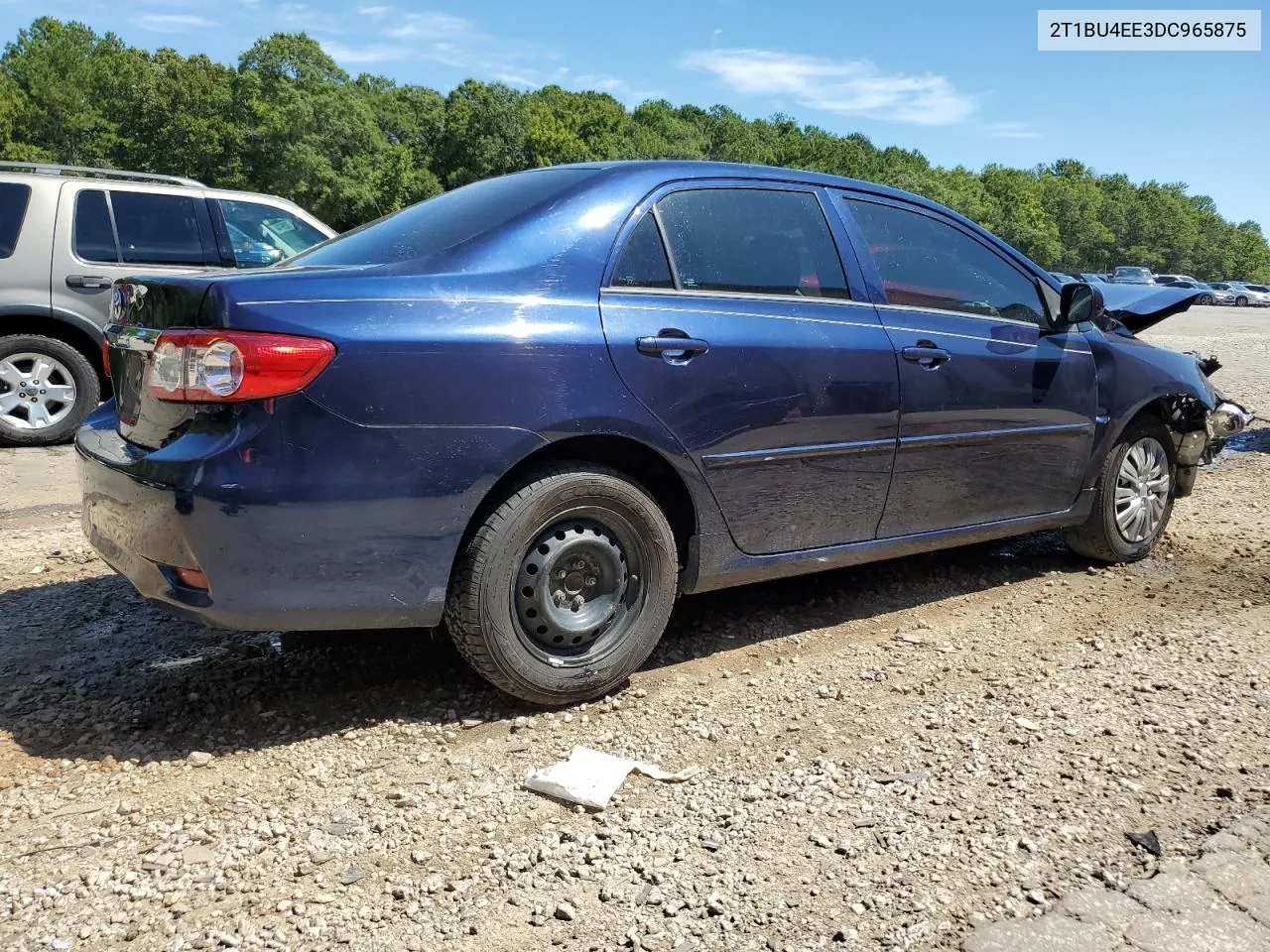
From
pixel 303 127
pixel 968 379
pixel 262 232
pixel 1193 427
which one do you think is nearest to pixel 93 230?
pixel 262 232

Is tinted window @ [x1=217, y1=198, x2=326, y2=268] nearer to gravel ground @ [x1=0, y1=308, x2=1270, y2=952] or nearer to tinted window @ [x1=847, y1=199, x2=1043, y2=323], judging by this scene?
gravel ground @ [x1=0, y1=308, x2=1270, y2=952]

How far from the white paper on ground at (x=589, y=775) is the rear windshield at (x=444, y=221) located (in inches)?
62.3

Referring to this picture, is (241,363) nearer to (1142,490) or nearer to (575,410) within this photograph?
(575,410)

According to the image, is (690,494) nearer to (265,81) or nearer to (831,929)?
(831,929)

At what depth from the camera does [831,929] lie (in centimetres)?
232

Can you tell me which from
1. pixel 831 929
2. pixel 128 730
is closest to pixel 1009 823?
pixel 831 929

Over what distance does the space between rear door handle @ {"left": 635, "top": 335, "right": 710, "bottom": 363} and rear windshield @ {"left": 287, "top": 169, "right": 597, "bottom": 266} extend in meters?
0.58

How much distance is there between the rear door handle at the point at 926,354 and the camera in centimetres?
405

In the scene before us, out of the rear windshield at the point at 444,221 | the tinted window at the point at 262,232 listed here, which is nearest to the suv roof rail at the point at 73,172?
the tinted window at the point at 262,232

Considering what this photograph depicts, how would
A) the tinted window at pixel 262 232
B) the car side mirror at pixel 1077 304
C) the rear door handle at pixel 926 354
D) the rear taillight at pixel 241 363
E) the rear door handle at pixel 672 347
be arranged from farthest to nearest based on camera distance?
the tinted window at pixel 262 232, the car side mirror at pixel 1077 304, the rear door handle at pixel 926 354, the rear door handle at pixel 672 347, the rear taillight at pixel 241 363

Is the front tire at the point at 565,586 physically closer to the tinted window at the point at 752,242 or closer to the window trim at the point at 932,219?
the tinted window at the point at 752,242

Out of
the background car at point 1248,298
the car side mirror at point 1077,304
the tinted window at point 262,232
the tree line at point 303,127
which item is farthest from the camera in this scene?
the tree line at point 303,127

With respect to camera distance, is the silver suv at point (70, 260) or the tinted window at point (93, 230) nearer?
the silver suv at point (70, 260)

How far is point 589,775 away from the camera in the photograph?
297 centimetres
